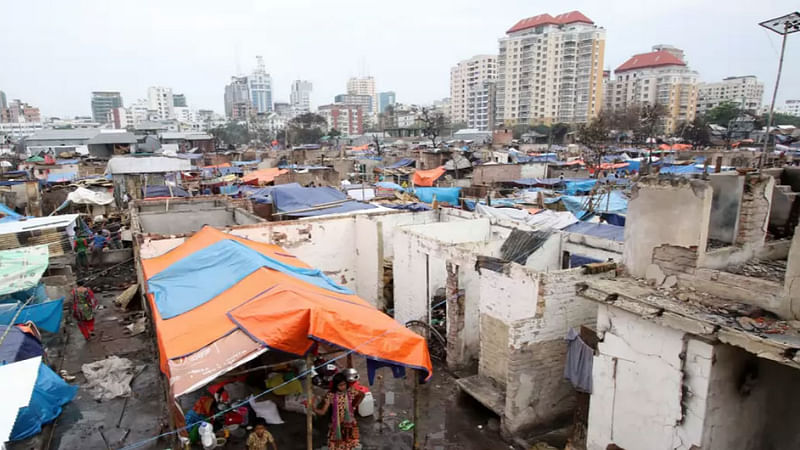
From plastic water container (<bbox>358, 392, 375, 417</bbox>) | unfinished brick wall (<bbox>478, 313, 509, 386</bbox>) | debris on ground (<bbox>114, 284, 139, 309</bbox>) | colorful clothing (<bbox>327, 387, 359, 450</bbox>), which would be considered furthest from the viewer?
debris on ground (<bbox>114, 284, 139, 309</bbox>)

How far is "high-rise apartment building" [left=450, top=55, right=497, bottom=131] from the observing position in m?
111

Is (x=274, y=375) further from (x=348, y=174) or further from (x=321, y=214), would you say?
(x=348, y=174)

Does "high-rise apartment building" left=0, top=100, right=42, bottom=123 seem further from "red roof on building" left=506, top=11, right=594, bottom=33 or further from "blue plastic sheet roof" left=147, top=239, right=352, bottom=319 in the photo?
"blue plastic sheet roof" left=147, top=239, right=352, bottom=319

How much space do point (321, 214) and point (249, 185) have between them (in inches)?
514

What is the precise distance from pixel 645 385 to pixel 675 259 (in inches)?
67.6

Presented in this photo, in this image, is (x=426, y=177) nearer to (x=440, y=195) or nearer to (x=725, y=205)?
(x=440, y=195)

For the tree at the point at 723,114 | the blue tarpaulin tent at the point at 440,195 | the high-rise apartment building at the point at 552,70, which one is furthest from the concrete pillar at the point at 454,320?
the high-rise apartment building at the point at 552,70

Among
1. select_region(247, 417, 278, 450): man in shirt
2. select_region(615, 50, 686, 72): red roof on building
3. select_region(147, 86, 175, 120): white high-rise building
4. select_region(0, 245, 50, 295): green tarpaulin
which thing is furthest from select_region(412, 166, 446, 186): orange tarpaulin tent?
select_region(147, 86, 175, 120): white high-rise building

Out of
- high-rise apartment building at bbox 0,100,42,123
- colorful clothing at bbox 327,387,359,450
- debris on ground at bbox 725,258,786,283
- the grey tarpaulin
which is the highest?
high-rise apartment building at bbox 0,100,42,123

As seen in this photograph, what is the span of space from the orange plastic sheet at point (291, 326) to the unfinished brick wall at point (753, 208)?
15.6 feet

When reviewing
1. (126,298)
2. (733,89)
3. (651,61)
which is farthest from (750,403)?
(733,89)

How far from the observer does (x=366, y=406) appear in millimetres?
8891

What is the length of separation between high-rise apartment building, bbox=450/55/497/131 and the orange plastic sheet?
4004 inches

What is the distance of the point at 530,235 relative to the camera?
11359 mm
